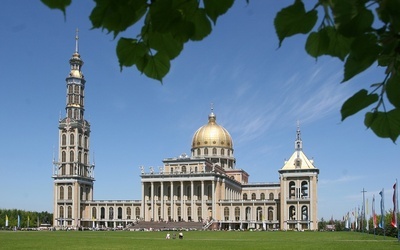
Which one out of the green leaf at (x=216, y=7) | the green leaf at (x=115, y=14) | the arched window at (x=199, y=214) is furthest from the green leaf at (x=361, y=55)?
the arched window at (x=199, y=214)

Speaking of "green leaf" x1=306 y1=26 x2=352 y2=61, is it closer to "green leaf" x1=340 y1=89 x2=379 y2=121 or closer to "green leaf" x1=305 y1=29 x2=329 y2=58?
"green leaf" x1=305 y1=29 x2=329 y2=58

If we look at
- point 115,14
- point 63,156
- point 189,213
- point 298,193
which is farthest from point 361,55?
point 63,156

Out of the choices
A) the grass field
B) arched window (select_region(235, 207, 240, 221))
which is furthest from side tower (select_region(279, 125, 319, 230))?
the grass field

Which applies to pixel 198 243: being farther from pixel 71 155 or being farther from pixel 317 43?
pixel 71 155

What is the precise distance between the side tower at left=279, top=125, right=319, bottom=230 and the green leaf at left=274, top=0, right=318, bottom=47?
322 ft

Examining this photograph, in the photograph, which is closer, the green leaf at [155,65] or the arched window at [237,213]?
the green leaf at [155,65]

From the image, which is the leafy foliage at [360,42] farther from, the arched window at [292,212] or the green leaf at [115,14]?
the arched window at [292,212]

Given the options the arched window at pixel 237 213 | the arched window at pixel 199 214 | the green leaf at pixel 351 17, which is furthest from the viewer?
the arched window at pixel 237 213

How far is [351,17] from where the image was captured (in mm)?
1853

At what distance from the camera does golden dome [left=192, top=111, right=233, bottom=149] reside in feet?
→ 379

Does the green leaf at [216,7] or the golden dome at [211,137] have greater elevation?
the golden dome at [211,137]

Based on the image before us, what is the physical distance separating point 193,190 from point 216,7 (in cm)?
10356

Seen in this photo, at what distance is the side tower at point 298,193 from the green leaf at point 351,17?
98.3 meters

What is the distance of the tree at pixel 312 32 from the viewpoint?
188 centimetres
